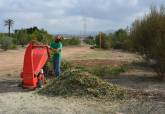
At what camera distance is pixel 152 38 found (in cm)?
1741

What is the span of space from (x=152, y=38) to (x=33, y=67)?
525 centimetres

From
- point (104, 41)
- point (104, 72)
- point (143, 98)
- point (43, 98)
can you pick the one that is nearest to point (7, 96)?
point (43, 98)

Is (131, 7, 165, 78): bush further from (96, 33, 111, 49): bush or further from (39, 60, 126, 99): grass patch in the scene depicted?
(96, 33, 111, 49): bush

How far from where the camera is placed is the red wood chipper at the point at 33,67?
14.3 m

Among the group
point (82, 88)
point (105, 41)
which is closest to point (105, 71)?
point (82, 88)

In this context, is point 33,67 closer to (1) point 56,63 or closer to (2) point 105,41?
(1) point 56,63

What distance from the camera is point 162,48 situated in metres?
16.5

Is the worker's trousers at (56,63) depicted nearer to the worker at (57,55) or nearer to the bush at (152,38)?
the worker at (57,55)

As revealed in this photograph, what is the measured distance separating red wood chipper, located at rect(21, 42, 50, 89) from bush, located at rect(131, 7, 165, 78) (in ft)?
14.3

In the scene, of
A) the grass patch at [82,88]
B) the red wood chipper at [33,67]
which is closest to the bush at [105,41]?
the red wood chipper at [33,67]

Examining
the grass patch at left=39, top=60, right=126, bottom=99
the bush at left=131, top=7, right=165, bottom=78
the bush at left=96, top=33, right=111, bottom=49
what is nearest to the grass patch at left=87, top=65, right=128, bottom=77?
the bush at left=131, top=7, right=165, bottom=78

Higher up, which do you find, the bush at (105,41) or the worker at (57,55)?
the worker at (57,55)

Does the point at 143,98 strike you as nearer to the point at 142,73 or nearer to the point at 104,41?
the point at 142,73

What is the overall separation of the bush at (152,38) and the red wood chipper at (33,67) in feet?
14.3
